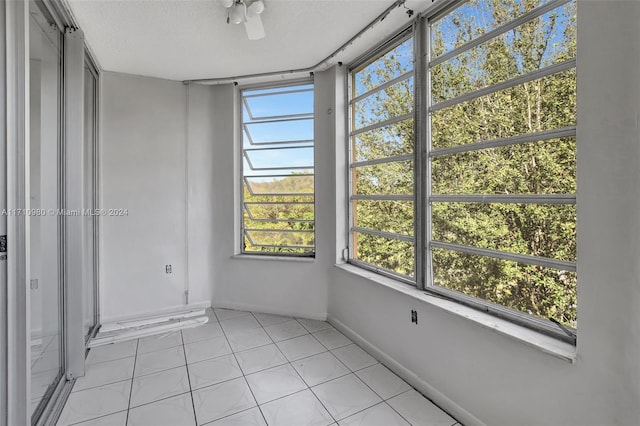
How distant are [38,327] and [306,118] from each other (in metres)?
2.64

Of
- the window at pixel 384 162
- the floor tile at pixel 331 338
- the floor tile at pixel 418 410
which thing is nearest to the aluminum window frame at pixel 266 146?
the window at pixel 384 162

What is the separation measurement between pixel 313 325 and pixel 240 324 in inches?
29.1

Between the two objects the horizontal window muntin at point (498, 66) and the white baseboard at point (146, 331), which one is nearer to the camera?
the horizontal window muntin at point (498, 66)

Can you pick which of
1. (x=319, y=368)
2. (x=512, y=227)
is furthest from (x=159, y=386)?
(x=512, y=227)

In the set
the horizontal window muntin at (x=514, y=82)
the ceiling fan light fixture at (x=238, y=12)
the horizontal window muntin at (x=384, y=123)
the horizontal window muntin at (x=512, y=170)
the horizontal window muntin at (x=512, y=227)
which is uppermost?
the ceiling fan light fixture at (x=238, y=12)

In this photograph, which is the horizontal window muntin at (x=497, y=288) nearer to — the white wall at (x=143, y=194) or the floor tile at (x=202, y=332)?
the floor tile at (x=202, y=332)

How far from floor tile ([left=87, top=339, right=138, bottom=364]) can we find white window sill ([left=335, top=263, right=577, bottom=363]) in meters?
2.16

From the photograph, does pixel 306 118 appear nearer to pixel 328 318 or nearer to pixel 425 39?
pixel 425 39

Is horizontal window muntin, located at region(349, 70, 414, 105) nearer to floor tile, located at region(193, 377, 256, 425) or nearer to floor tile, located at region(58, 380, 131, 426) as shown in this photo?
floor tile, located at region(193, 377, 256, 425)

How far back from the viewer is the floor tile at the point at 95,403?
5.74 feet

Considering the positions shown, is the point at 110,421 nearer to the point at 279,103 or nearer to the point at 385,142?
the point at 385,142

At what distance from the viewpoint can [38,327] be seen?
1.62 m

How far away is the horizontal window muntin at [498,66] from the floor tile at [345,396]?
1.97 meters

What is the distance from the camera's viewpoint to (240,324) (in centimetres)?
305
